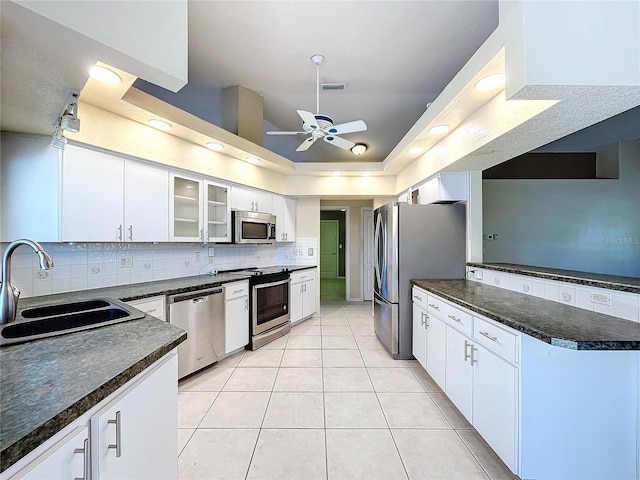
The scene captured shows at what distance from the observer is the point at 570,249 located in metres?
4.89

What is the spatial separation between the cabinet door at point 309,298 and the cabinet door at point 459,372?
2.65 meters

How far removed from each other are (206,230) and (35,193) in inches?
56.3

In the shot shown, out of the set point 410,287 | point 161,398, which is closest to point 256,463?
point 161,398

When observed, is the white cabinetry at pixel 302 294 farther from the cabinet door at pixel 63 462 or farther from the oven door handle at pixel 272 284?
the cabinet door at pixel 63 462

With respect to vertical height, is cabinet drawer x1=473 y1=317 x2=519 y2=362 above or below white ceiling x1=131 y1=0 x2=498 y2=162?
below

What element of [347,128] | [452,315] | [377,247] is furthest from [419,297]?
[347,128]

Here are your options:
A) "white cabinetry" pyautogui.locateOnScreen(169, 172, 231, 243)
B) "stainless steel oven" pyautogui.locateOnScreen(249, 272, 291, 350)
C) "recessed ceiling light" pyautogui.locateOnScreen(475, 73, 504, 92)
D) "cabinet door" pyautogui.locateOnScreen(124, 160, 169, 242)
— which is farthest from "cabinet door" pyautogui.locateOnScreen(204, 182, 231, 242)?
"recessed ceiling light" pyautogui.locateOnScreen(475, 73, 504, 92)

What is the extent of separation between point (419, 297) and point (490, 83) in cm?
193

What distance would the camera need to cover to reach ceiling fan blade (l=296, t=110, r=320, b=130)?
2.43 m

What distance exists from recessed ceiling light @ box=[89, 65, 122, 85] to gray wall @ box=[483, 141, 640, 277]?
17.2 ft

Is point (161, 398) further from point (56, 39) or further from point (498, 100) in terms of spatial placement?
point (498, 100)

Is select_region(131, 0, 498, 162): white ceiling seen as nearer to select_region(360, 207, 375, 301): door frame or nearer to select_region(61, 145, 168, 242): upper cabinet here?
select_region(61, 145, 168, 242): upper cabinet

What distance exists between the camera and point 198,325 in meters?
2.69

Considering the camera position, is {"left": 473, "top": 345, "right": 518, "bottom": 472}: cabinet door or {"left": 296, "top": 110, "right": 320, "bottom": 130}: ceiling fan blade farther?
{"left": 296, "top": 110, "right": 320, "bottom": 130}: ceiling fan blade
